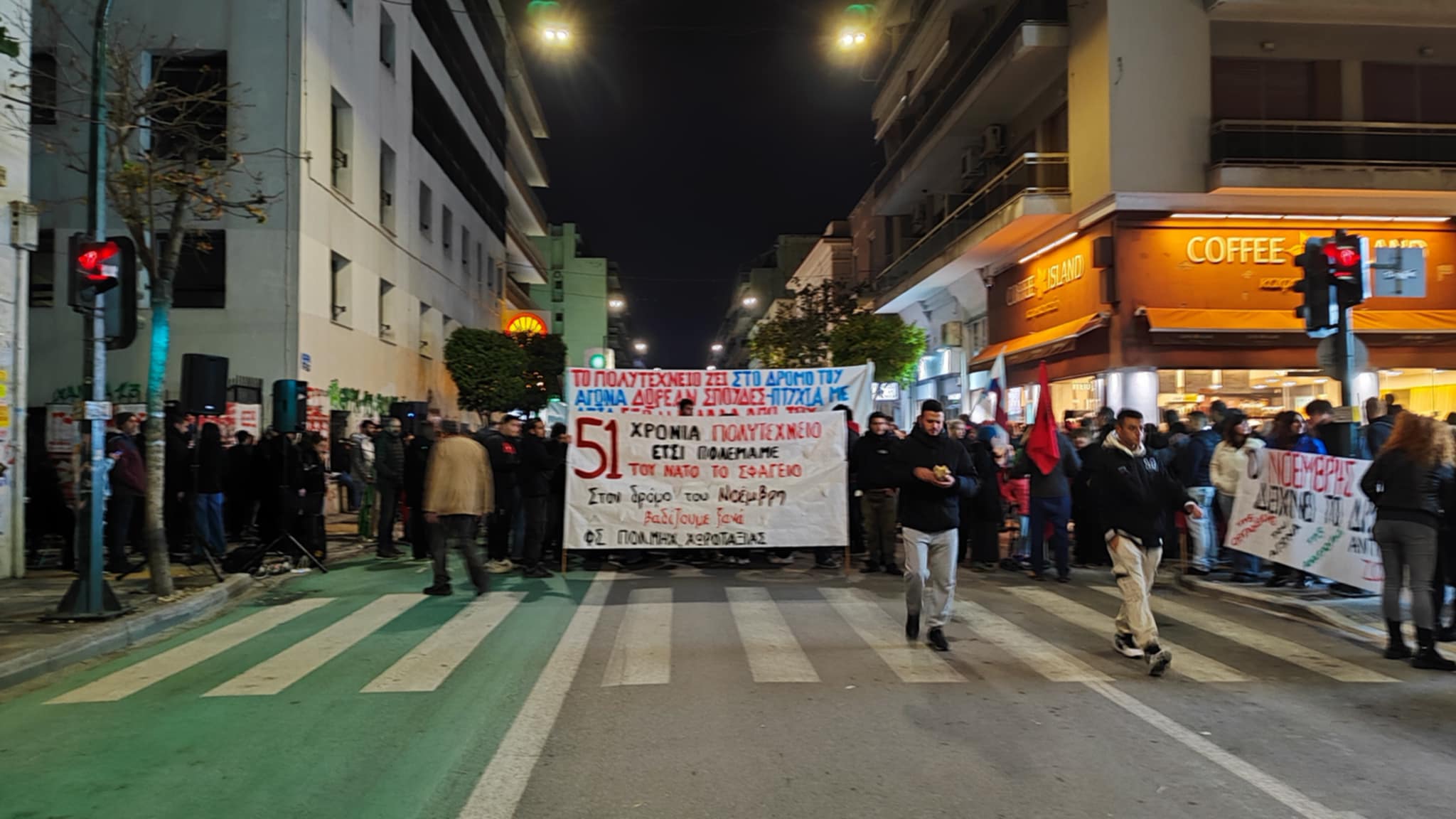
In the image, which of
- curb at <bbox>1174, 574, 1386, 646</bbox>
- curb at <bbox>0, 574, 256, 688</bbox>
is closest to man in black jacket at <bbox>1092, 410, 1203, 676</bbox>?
curb at <bbox>1174, 574, 1386, 646</bbox>

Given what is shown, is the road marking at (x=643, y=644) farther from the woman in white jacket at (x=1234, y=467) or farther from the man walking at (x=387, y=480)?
the woman in white jacket at (x=1234, y=467)

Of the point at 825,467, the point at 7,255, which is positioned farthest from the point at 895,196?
the point at 7,255

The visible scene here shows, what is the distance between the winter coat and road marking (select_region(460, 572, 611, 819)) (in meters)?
7.38

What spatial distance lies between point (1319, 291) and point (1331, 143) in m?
10.8

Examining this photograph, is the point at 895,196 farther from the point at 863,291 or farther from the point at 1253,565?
the point at 1253,565

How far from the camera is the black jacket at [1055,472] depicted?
37.6 ft

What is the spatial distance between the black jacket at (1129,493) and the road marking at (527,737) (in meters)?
4.00

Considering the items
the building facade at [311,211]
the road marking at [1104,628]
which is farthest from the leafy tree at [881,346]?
the road marking at [1104,628]

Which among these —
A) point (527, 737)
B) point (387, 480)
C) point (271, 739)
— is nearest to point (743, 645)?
point (527, 737)

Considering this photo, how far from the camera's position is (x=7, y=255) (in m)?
11.6

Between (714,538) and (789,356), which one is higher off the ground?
(789,356)

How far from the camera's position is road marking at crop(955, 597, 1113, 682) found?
6910mm

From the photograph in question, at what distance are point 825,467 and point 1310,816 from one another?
7.73m

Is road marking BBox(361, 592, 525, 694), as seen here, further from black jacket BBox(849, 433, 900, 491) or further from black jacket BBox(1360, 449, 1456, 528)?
black jacket BBox(1360, 449, 1456, 528)
